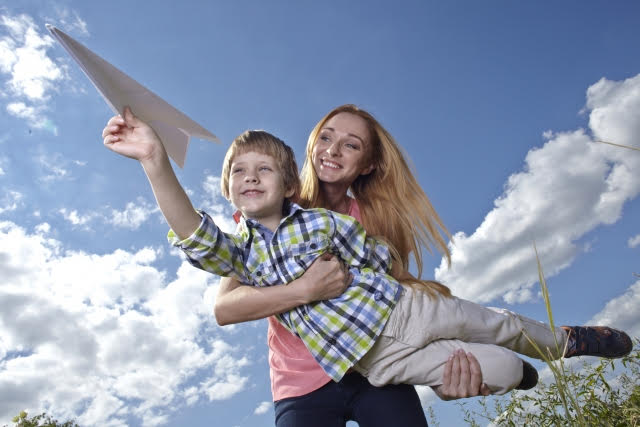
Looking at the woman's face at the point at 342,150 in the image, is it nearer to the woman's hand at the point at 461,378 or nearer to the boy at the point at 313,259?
the boy at the point at 313,259

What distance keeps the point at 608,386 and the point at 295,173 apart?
7.93 ft

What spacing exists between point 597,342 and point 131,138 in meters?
3.03

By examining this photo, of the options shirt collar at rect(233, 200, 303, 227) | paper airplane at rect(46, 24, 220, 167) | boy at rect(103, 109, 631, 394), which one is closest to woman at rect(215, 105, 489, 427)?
boy at rect(103, 109, 631, 394)

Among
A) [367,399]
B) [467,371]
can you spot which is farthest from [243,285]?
[467,371]

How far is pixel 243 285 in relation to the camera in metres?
2.72

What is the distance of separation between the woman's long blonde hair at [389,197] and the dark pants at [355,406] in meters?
0.67

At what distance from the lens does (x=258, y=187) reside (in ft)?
8.82

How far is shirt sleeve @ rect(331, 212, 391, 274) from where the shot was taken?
2.67 metres

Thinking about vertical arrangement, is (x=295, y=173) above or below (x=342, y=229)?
above

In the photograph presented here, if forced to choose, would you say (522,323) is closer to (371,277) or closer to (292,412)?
(371,277)

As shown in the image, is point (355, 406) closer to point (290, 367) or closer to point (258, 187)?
point (290, 367)

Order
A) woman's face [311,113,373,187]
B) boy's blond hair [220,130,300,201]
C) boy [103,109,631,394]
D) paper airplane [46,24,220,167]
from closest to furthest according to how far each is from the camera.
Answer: paper airplane [46,24,220,167], boy [103,109,631,394], boy's blond hair [220,130,300,201], woman's face [311,113,373,187]

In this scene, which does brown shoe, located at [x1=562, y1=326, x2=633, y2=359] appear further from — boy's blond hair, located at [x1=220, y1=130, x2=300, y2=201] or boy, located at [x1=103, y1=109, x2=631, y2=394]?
boy's blond hair, located at [x1=220, y1=130, x2=300, y2=201]

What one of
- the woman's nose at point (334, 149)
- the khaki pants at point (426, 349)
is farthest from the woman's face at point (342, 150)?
the khaki pants at point (426, 349)
